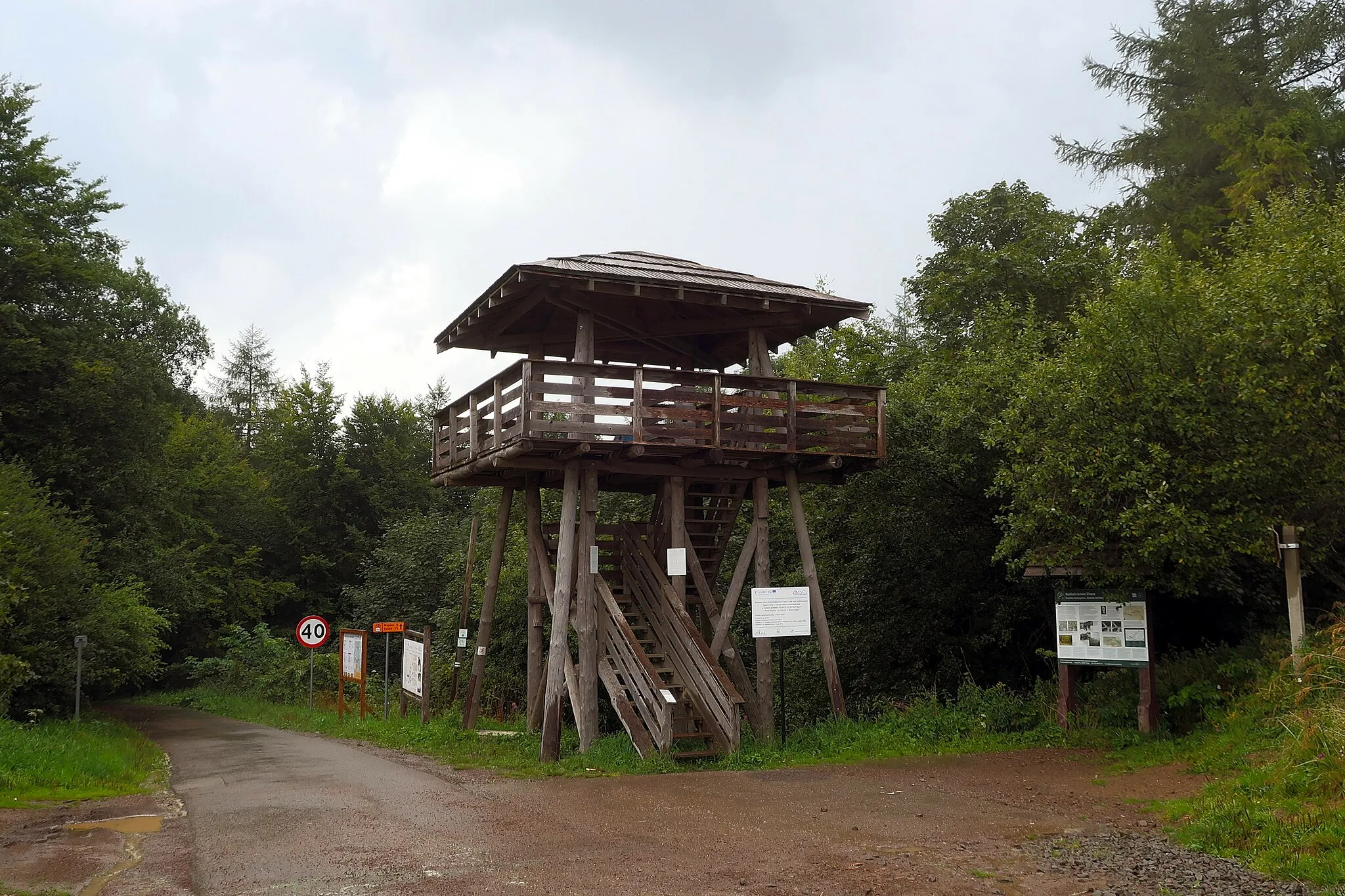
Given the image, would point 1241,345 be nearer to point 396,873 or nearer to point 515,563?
point 396,873

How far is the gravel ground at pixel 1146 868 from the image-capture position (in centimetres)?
693

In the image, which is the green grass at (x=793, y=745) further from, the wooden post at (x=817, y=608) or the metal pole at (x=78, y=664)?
the metal pole at (x=78, y=664)

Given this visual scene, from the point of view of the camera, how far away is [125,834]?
378 inches

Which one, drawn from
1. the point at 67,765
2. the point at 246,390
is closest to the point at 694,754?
the point at 67,765

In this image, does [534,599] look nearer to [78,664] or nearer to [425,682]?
Result: [425,682]

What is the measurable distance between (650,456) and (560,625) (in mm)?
2871

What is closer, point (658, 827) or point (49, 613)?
point (658, 827)

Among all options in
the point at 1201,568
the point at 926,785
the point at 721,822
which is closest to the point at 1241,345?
the point at 1201,568

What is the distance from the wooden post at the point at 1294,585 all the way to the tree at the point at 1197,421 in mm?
316

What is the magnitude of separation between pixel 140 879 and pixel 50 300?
22865mm

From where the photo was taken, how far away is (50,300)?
2611cm

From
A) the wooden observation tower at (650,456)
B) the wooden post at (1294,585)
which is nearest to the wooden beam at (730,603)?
the wooden observation tower at (650,456)

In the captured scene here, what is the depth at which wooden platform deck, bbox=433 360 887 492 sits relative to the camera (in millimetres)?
14617

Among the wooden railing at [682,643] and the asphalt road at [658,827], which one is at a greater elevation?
the wooden railing at [682,643]
